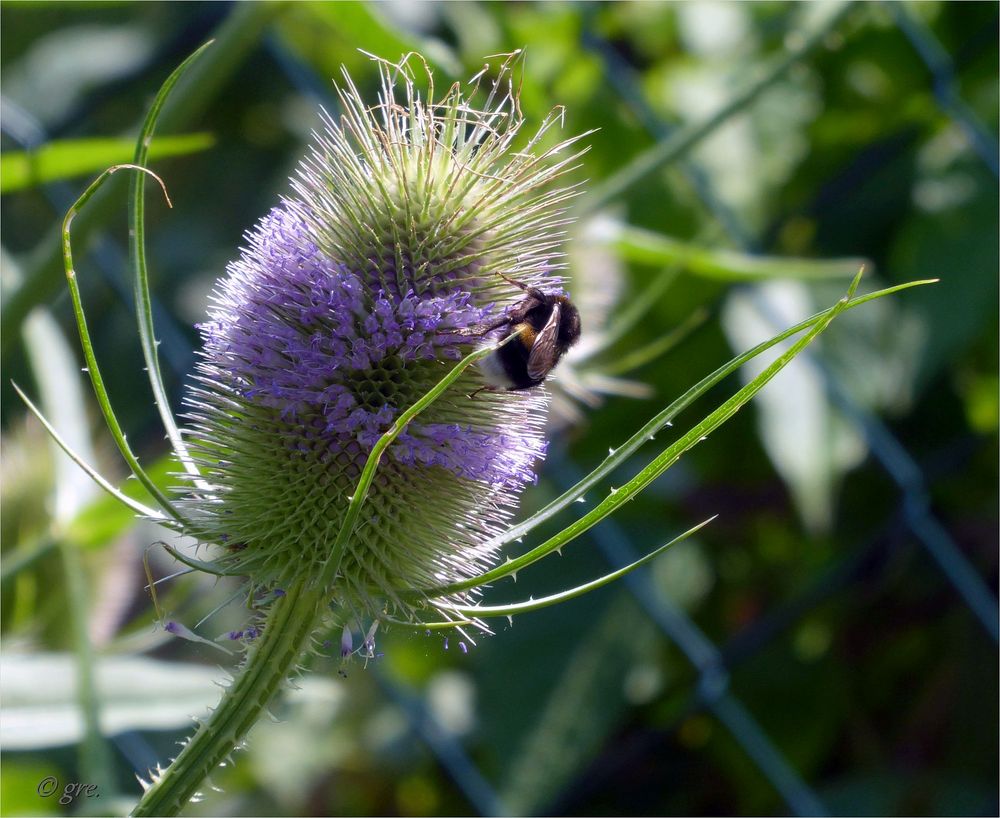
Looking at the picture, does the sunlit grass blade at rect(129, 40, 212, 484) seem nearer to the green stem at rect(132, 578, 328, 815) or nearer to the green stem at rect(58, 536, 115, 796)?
the green stem at rect(132, 578, 328, 815)

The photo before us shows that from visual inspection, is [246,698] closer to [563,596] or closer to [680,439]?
[563,596]

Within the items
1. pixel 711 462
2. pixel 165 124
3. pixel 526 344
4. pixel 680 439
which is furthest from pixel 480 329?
pixel 711 462

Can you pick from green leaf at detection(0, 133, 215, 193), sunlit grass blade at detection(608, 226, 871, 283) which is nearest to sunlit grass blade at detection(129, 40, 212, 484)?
green leaf at detection(0, 133, 215, 193)

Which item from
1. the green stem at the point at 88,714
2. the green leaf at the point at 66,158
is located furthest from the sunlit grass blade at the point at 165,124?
the green stem at the point at 88,714

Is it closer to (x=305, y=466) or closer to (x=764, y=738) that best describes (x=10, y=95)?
(x=305, y=466)

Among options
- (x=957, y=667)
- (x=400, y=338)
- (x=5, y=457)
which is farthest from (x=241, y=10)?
(x=957, y=667)
